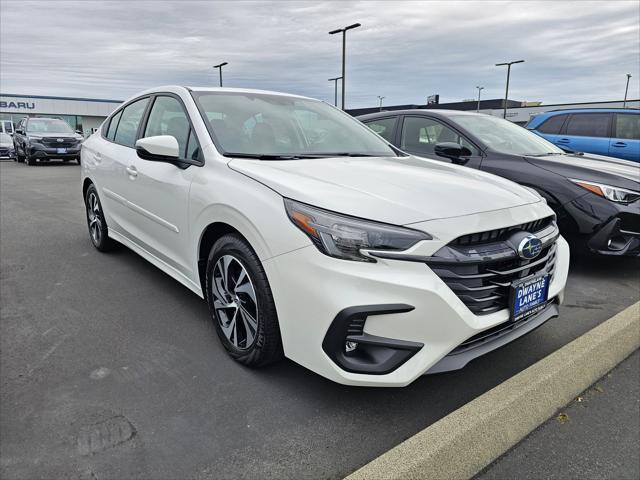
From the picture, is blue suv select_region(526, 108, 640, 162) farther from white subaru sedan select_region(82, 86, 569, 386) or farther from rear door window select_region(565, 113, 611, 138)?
white subaru sedan select_region(82, 86, 569, 386)

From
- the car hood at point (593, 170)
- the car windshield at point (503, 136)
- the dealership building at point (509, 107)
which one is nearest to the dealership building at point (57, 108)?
the dealership building at point (509, 107)

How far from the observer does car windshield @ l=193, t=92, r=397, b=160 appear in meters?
3.04

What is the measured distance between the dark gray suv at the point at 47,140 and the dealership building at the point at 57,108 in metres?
33.0

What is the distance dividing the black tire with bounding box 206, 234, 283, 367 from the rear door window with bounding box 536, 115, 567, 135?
7972 mm

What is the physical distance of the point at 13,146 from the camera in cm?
2036

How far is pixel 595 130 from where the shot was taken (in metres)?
8.66

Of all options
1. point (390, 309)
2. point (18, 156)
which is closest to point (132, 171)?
point (390, 309)

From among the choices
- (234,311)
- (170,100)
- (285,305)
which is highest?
(170,100)

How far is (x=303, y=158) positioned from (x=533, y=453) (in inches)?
77.5

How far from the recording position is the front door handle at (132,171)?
3.71m

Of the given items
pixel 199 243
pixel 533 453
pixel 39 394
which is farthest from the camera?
pixel 199 243

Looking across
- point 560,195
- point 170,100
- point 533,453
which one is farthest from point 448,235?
point 560,195

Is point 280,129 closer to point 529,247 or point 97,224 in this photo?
point 529,247

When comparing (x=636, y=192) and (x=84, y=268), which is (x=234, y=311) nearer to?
(x=84, y=268)
